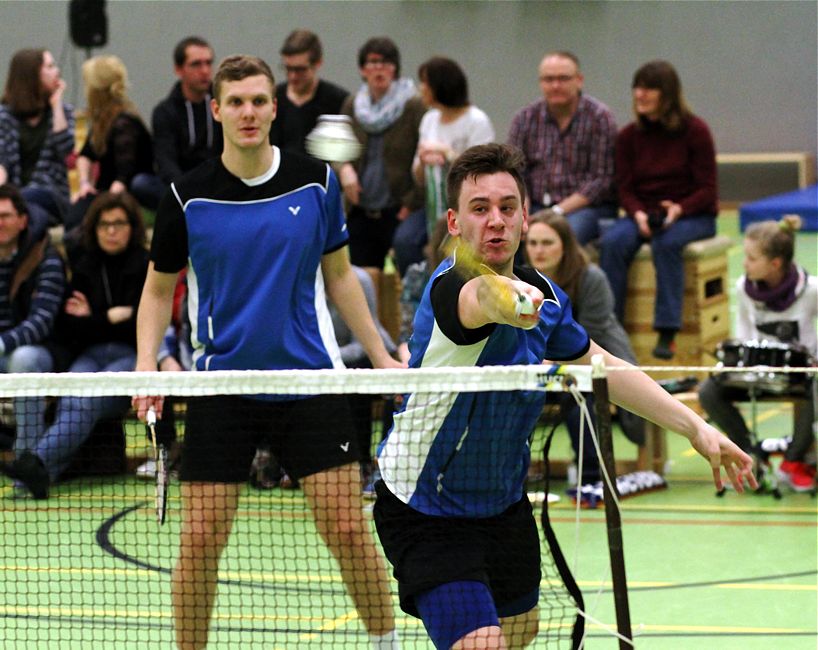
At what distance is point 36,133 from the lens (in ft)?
36.1

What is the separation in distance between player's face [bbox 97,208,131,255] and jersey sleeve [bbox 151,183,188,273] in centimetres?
422

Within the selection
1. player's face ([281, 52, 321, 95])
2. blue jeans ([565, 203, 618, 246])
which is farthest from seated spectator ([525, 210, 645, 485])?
player's face ([281, 52, 321, 95])

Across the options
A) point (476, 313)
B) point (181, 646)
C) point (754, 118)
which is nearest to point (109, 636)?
point (181, 646)

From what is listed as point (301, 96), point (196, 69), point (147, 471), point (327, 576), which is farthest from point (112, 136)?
point (327, 576)

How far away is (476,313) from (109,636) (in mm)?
3400

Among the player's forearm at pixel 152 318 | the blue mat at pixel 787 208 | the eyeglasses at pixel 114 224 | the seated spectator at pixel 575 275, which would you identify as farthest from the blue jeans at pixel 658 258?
the blue mat at pixel 787 208

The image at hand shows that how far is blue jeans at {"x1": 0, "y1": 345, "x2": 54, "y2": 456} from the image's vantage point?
30.5 ft

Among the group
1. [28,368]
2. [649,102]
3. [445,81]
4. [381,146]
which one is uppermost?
[445,81]

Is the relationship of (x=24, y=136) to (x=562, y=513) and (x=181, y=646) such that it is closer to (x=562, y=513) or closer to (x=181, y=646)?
(x=562, y=513)

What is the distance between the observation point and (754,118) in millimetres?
21516

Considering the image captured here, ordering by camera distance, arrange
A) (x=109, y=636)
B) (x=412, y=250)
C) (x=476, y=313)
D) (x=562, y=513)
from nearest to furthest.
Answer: (x=476, y=313), (x=109, y=636), (x=562, y=513), (x=412, y=250)

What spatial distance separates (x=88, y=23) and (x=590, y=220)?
913 centimetres

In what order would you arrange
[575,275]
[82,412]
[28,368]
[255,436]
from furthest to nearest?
[28,368] → [82,412] → [575,275] → [255,436]

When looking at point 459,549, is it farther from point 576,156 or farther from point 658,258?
point 576,156
